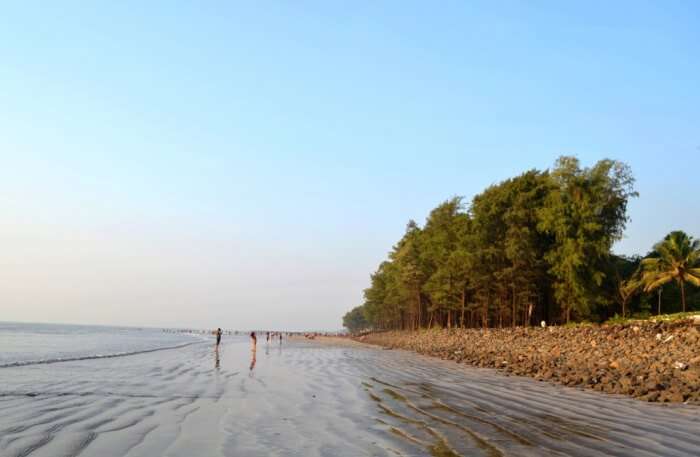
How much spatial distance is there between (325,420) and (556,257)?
132 feet

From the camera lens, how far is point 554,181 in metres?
48.1

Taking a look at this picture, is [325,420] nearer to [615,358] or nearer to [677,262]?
[615,358]

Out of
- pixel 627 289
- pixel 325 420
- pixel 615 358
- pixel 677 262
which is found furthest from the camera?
pixel 627 289

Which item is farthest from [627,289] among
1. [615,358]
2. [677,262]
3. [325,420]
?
[325,420]

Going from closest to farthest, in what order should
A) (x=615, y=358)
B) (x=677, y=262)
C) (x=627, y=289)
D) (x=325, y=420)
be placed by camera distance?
(x=325, y=420), (x=615, y=358), (x=677, y=262), (x=627, y=289)

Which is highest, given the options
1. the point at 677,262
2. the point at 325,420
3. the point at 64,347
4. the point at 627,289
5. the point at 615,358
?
the point at 677,262

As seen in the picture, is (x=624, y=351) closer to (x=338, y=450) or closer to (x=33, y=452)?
(x=338, y=450)

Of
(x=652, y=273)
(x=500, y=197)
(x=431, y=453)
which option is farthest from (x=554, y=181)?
(x=431, y=453)

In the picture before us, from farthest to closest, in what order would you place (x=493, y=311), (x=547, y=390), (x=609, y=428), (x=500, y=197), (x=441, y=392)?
(x=493, y=311), (x=500, y=197), (x=547, y=390), (x=441, y=392), (x=609, y=428)

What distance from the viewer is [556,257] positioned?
45.7m

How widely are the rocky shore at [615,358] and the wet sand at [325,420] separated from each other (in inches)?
61.4

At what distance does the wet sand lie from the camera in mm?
7707

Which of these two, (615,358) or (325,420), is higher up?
(325,420)

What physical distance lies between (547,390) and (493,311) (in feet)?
153
